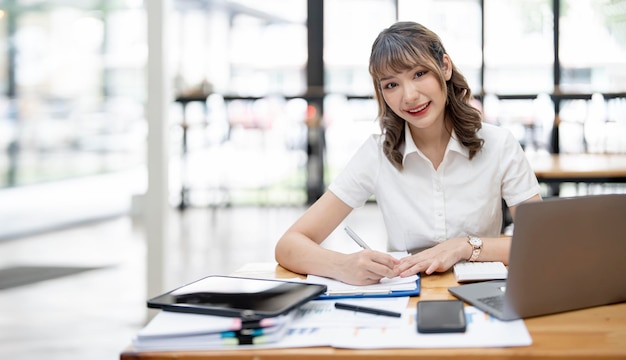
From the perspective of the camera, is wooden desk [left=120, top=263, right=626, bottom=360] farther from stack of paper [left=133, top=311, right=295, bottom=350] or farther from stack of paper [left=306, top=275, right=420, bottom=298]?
stack of paper [left=306, top=275, right=420, bottom=298]

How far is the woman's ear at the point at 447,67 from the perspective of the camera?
1871mm

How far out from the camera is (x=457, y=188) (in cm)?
195

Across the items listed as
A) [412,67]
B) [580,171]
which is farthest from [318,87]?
[412,67]

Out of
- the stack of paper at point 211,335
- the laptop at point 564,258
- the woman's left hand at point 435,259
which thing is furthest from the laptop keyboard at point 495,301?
the stack of paper at point 211,335

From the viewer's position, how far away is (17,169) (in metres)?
4.29

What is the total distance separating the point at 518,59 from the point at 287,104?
2328mm

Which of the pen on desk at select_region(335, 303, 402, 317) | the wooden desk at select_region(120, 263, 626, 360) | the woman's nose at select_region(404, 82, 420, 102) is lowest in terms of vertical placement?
the wooden desk at select_region(120, 263, 626, 360)

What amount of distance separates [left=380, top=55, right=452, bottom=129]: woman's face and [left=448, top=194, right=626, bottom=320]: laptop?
56cm

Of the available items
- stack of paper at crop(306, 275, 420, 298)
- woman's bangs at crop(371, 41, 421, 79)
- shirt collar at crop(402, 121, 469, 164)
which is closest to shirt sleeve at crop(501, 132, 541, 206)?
shirt collar at crop(402, 121, 469, 164)

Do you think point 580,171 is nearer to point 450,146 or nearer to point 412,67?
point 450,146

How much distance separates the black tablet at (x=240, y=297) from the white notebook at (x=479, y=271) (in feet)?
1.02

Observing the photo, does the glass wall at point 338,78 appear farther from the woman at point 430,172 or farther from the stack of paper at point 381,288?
the stack of paper at point 381,288

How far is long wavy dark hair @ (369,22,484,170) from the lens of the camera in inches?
69.5

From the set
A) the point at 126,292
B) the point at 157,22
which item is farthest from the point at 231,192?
the point at 157,22
